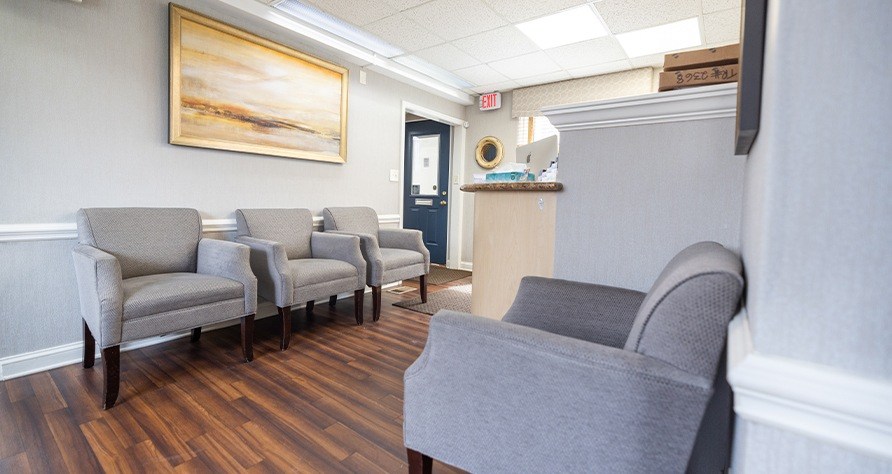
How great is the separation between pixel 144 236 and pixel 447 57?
280cm

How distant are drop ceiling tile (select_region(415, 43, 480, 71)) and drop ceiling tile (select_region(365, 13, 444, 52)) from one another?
10 centimetres

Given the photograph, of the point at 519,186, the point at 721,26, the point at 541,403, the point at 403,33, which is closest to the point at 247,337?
the point at 519,186

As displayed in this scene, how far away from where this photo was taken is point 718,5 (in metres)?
2.72

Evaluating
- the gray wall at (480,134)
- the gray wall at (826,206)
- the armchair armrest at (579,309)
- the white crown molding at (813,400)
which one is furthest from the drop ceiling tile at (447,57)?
the white crown molding at (813,400)

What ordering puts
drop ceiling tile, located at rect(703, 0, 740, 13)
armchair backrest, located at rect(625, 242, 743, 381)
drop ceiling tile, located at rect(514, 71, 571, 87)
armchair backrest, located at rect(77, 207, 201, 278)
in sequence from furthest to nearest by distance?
drop ceiling tile, located at rect(514, 71, 571, 87), drop ceiling tile, located at rect(703, 0, 740, 13), armchair backrest, located at rect(77, 207, 201, 278), armchair backrest, located at rect(625, 242, 743, 381)

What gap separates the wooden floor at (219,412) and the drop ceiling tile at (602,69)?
3.19 m

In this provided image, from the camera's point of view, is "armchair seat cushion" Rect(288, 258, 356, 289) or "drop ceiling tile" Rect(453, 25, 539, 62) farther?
"drop ceiling tile" Rect(453, 25, 539, 62)

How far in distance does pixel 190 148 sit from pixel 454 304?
2.25 metres

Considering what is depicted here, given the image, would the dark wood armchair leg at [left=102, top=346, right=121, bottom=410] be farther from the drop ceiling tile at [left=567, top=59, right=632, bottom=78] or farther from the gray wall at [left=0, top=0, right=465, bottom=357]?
the drop ceiling tile at [left=567, top=59, right=632, bottom=78]

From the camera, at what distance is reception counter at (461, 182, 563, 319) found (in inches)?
65.2

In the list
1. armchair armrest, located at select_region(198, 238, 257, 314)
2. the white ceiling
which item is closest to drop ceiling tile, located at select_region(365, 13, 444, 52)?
the white ceiling

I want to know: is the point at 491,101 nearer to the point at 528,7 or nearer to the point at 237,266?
the point at 528,7

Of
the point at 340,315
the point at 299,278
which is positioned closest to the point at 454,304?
the point at 340,315

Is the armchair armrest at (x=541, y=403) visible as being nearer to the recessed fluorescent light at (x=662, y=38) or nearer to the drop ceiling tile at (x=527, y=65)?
the recessed fluorescent light at (x=662, y=38)
